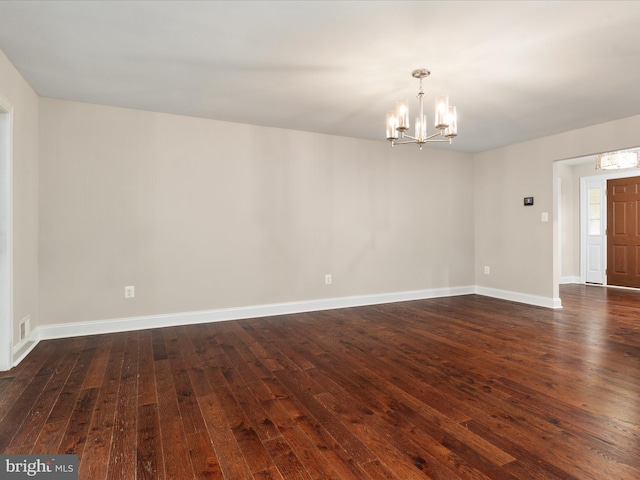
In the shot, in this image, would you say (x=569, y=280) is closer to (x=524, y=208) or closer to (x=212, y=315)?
(x=524, y=208)

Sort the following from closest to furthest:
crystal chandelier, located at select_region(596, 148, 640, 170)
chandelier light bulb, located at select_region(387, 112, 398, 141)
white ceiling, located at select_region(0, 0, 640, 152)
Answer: white ceiling, located at select_region(0, 0, 640, 152), chandelier light bulb, located at select_region(387, 112, 398, 141), crystal chandelier, located at select_region(596, 148, 640, 170)

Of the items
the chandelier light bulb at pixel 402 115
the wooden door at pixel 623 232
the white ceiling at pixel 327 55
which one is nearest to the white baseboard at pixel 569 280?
the wooden door at pixel 623 232

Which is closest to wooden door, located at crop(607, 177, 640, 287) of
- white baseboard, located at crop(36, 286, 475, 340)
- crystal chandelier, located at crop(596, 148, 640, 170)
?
crystal chandelier, located at crop(596, 148, 640, 170)

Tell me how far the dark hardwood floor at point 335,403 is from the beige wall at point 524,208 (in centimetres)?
141

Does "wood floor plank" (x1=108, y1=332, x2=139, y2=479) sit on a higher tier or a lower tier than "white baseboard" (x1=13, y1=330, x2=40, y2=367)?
lower

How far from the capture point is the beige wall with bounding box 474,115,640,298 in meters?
4.38

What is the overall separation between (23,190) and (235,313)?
7.55 feet

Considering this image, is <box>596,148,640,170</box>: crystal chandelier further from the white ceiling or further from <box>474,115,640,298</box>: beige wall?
the white ceiling

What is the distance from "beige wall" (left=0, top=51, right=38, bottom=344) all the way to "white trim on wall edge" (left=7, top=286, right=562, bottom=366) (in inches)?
7.8

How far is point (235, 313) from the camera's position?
414cm

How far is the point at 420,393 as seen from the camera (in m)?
2.22

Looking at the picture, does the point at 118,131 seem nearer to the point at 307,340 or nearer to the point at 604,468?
the point at 307,340

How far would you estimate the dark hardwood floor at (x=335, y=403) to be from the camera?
5.08ft

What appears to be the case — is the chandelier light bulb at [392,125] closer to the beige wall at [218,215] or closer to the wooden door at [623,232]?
the beige wall at [218,215]
